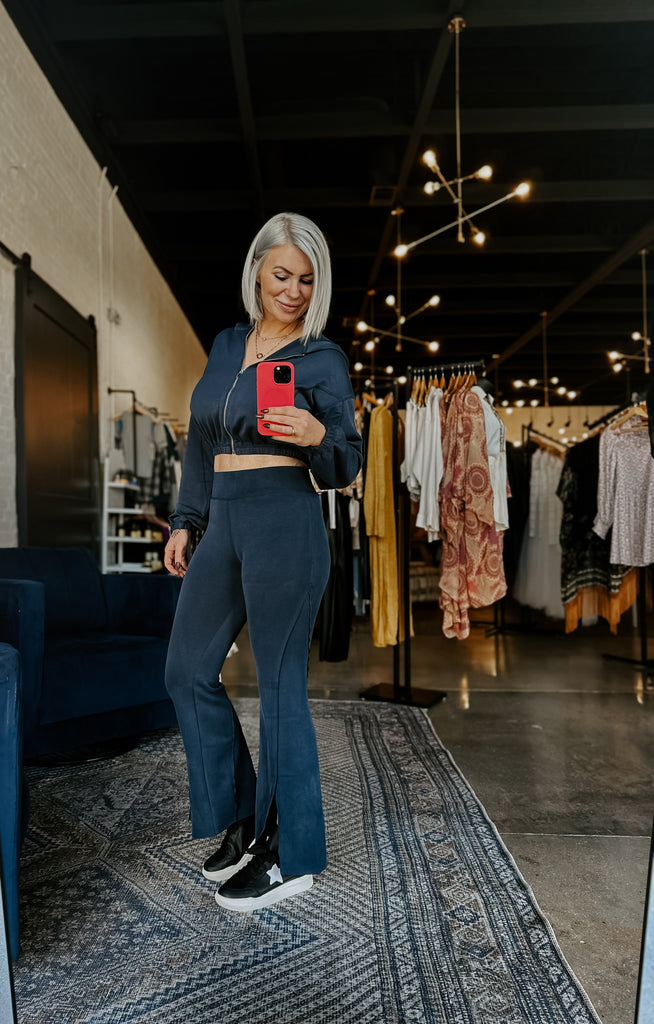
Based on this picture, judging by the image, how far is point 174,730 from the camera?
2.80 metres

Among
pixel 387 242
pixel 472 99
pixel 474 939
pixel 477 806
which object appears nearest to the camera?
pixel 474 939

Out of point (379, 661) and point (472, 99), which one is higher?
point (472, 99)

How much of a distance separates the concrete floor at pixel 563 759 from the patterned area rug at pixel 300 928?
83 mm

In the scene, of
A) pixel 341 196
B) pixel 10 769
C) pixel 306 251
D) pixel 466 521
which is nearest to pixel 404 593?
pixel 466 521

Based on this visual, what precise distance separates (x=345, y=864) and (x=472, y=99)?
5.27 metres

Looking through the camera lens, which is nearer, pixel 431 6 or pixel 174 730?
pixel 174 730

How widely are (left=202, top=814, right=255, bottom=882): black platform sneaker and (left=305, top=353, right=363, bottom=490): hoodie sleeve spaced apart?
0.84 m

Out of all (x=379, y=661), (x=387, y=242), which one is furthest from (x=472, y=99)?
(x=379, y=661)

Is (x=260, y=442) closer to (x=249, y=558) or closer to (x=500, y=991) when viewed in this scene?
(x=249, y=558)

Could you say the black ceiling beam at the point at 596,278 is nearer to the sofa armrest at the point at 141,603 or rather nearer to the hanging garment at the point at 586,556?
the hanging garment at the point at 586,556

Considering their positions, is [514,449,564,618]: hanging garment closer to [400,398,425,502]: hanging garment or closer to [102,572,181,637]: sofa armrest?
[400,398,425,502]: hanging garment

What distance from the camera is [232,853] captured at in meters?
1.56

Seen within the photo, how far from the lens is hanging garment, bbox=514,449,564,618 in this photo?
18.2 ft

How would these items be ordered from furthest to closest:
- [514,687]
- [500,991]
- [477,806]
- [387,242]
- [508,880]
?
[387,242], [514,687], [477,806], [508,880], [500,991]
